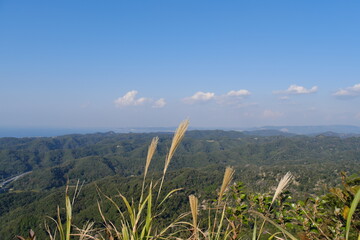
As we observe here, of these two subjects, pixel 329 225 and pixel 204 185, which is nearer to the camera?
pixel 329 225

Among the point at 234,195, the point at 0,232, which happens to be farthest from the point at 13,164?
the point at 234,195

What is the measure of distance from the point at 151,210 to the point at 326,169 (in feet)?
445

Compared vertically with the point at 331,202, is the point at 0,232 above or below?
below

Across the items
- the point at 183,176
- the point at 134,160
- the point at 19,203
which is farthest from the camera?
the point at 134,160

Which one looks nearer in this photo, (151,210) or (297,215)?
(151,210)

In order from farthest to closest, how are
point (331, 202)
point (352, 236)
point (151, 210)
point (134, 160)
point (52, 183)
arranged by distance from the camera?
1. point (134, 160)
2. point (52, 183)
3. point (331, 202)
4. point (352, 236)
5. point (151, 210)

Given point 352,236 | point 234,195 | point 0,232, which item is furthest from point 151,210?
point 0,232

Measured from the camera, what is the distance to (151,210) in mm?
1530

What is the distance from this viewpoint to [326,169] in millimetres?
114750

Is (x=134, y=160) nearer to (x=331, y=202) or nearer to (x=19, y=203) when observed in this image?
(x=19, y=203)

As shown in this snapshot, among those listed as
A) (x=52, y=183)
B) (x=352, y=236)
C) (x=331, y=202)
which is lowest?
(x=52, y=183)

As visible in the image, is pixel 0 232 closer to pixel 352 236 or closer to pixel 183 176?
pixel 183 176

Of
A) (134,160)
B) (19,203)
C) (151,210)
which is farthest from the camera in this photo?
(134,160)

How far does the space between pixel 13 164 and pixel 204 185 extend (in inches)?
6175
